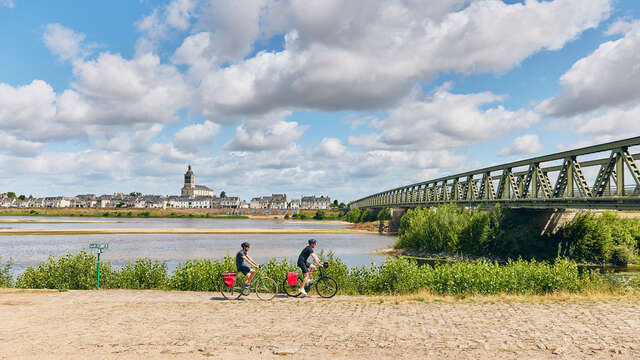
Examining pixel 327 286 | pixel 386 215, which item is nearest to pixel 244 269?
pixel 327 286

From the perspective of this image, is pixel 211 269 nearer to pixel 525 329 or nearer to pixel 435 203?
pixel 525 329

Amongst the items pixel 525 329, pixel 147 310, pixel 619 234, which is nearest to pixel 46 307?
pixel 147 310

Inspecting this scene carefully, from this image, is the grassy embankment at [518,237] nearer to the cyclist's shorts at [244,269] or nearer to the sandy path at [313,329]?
the sandy path at [313,329]

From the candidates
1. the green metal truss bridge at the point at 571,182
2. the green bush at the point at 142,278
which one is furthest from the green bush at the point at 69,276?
the green metal truss bridge at the point at 571,182

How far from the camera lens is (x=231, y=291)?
1744 centimetres

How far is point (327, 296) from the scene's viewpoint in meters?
17.2

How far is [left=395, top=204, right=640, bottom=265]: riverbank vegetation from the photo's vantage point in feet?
140

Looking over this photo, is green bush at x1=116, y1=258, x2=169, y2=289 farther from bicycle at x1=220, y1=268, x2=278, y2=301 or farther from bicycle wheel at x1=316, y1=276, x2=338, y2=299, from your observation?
bicycle wheel at x1=316, y1=276, x2=338, y2=299

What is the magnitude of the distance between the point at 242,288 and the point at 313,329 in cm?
554

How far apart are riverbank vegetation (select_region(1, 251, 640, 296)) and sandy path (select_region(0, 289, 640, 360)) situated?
324cm

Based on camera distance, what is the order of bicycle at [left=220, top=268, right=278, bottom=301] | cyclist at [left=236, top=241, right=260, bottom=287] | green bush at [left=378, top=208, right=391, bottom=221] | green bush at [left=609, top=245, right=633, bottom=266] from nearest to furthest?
cyclist at [left=236, top=241, right=260, bottom=287]
bicycle at [left=220, top=268, right=278, bottom=301]
green bush at [left=609, top=245, right=633, bottom=266]
green bush at [left=378, top=208, right=391, bottom=221]

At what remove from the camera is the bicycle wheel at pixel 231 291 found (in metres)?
17.3

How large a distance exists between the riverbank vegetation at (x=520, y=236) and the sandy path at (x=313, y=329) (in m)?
31.6

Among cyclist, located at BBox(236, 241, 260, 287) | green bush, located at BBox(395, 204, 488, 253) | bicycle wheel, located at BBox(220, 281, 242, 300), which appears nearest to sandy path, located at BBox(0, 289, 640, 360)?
bicycle wheel, located at BBox(220, 281, 242, 300)
